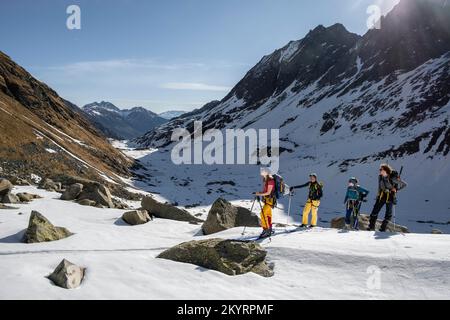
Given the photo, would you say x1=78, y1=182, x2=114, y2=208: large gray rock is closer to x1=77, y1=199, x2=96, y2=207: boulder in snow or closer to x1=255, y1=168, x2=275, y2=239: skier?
x1=77, y1=199, x2=96, y2=207: boulder in snow

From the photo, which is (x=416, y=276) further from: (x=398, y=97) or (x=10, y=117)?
(x=398, y=97)

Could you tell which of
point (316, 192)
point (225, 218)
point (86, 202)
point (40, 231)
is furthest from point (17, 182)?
point (316, 192)

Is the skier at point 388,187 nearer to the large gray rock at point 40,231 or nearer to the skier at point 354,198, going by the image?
the skier at point 354,198

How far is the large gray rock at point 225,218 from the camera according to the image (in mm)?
16438

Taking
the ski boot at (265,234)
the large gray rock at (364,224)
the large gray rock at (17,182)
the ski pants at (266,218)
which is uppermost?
the large gray rock at (17,182)

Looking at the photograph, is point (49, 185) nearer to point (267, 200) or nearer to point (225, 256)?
point (267, 200)

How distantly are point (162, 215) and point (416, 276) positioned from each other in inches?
524

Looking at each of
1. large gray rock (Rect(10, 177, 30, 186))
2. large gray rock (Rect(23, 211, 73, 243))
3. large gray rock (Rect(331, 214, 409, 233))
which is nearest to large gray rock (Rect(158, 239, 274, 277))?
large gray rock (Rect(23, 211, 73, 243))

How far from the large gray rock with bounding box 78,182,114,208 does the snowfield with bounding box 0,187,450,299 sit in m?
7.38

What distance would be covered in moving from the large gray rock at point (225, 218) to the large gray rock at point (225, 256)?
5.10m

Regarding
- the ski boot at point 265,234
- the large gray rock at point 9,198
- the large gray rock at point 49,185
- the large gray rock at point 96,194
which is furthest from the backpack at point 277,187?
the large gray rock at point 49,185

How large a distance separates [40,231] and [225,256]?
Answer: 21.7 ft

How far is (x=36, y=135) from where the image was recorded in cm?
4288

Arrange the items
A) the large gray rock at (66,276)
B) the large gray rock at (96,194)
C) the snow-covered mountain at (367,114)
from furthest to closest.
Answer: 1. the snow-covered mountain at (367,114)
2. the large gray rock at (96,194)
3. the large gray rock at (66,276)
